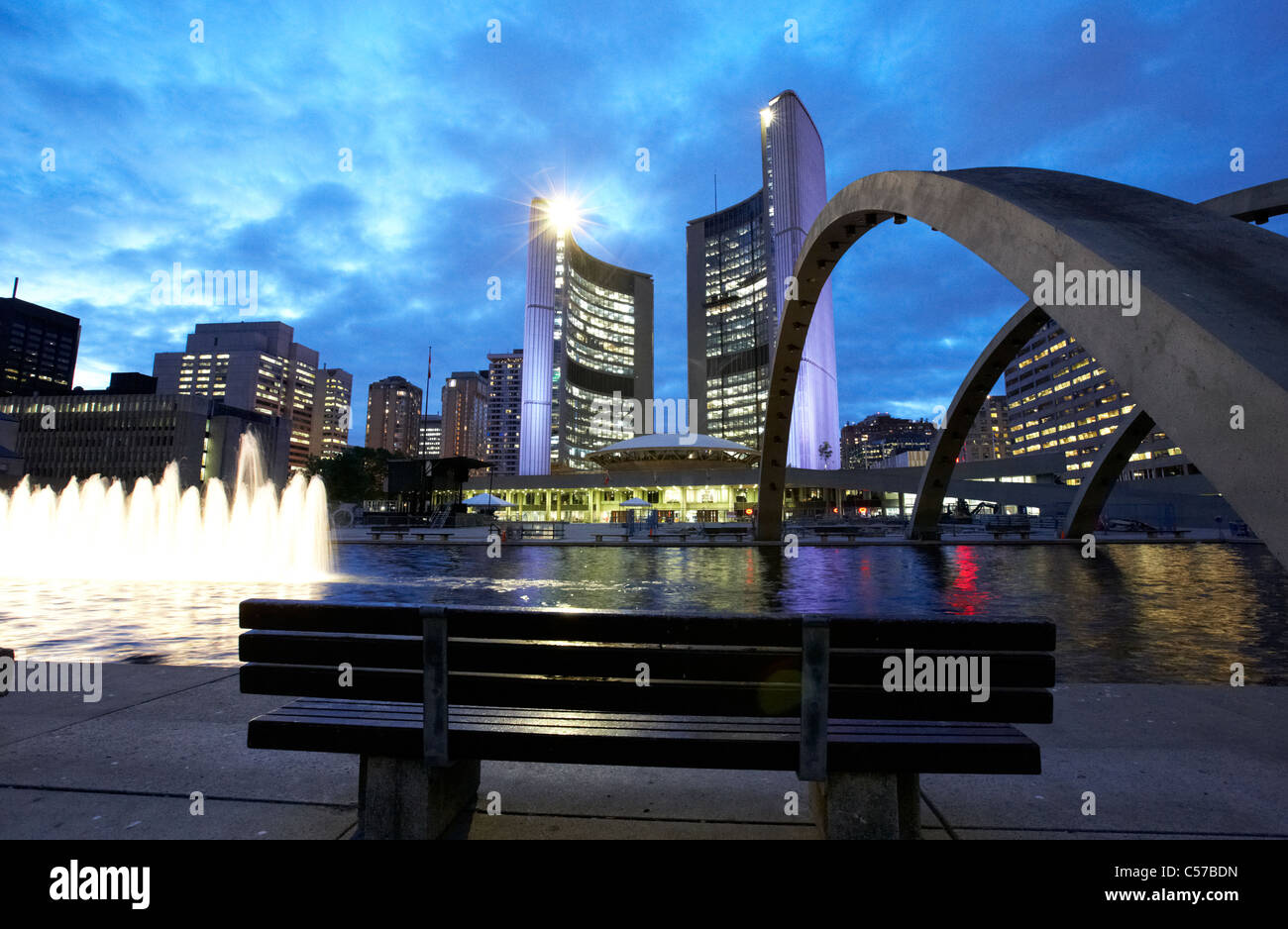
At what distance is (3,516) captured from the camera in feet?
92.3

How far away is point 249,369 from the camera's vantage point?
16650cm

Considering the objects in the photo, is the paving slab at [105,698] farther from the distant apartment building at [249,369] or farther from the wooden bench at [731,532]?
the distant apartment building at [249,369]

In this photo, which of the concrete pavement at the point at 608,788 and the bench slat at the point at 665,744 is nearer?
the bench slat at the point at 665,744

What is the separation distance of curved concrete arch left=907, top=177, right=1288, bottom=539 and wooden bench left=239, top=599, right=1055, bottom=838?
1832cm

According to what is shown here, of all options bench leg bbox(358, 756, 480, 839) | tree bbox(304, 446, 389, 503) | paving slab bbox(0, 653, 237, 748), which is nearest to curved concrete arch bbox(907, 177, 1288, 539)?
bench leg bbox(358, 756, 480, 839)

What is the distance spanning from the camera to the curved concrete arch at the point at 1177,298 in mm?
3410

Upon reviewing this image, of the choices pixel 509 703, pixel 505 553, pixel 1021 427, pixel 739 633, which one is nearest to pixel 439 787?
pixel 509 703

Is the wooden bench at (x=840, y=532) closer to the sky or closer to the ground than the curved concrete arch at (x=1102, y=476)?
closer to the ground

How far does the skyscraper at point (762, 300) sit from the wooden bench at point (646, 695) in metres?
93.2

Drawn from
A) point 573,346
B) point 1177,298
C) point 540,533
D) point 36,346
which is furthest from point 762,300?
point 36,346

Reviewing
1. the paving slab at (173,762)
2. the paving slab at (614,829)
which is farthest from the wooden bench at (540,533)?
the paving slab at (614,829)

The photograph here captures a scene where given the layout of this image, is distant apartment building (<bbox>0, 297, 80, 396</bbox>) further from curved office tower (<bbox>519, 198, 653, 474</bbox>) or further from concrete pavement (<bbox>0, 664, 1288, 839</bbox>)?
concrete pavement (<bbox>0, 664, 1288, 839</bbox>)

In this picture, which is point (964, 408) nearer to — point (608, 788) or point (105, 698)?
point (608, 788)

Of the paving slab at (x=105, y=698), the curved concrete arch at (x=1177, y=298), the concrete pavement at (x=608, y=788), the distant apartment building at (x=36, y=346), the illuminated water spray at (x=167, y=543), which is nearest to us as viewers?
the concrete pavement at (x=608, y=788)
